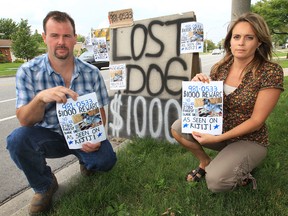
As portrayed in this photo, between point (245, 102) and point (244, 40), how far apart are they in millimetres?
488

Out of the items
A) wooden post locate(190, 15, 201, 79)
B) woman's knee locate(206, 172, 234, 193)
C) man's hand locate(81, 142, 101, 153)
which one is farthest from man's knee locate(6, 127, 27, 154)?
wooden post locate(190, 15, 201, 79)

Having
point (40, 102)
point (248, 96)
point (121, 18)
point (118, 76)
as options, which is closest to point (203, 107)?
point (248, 96)

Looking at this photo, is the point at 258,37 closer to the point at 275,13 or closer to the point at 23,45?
the point at 275,13

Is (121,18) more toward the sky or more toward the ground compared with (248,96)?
more toward the sky

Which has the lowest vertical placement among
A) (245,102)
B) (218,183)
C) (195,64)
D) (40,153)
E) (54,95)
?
(218,183)

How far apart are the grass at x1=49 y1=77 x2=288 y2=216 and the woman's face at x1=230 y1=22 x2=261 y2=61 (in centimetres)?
112

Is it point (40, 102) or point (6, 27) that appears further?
point (6, 27)

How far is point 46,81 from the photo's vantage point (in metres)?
2.59

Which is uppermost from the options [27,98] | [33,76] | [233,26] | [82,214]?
[233,26]

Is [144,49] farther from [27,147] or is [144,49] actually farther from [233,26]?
[27,147]

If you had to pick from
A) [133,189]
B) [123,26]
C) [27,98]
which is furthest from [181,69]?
[27,98]

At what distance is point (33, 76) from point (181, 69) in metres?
1.73

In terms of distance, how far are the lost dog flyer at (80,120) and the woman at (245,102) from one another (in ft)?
2.74

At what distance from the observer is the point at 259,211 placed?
7.41ft
